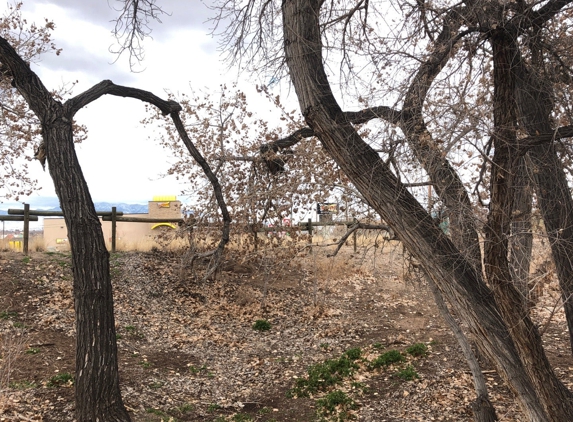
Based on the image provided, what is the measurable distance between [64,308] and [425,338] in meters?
7.36

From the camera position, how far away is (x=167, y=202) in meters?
17.6

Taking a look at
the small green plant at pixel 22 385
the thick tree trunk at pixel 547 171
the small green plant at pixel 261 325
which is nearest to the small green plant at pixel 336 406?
the thick tree trunk at pixel 547 171

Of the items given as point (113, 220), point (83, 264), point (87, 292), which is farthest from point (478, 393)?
point (113, 220)

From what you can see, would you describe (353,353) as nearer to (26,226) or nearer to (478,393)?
A: (478,393)

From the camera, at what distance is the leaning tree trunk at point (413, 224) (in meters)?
4.16

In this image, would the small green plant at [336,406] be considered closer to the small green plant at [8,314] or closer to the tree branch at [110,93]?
the tree branch at [110,93]

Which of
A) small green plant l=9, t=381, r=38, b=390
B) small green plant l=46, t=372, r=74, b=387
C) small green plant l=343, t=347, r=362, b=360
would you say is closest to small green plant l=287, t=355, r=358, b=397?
small green plant l=343, t=347, r=362, b=360

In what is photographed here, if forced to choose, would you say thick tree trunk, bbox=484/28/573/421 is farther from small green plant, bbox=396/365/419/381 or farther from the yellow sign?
the yellow sign

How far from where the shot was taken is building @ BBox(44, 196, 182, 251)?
14705 millimetres

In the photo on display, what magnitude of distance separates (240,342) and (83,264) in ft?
17.9

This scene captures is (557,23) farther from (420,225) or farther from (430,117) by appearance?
(420,225)

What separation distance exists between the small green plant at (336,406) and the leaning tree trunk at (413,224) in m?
3.04

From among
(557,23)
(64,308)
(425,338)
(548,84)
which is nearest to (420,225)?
(548,84)

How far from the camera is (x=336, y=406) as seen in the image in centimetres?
701
